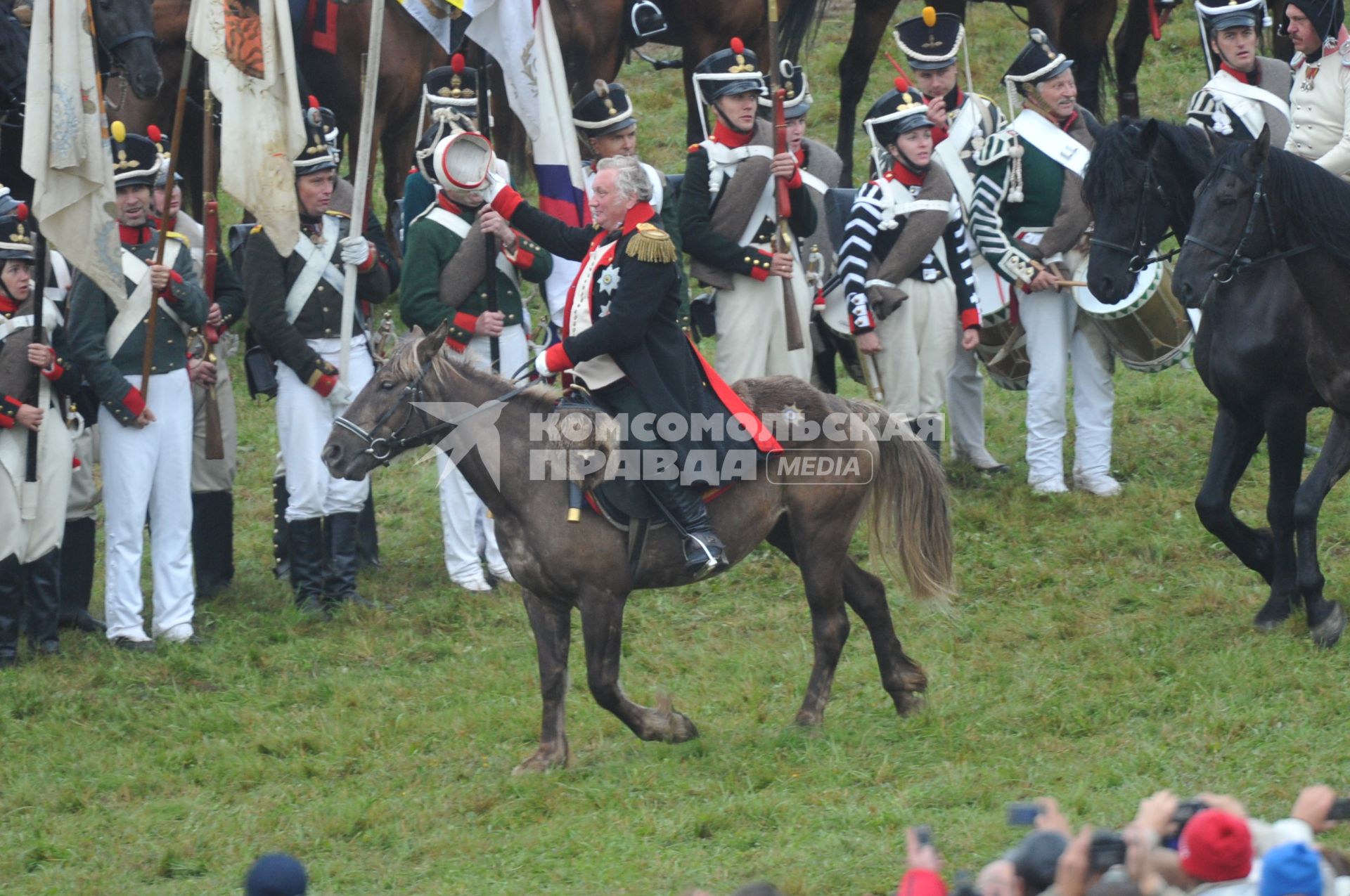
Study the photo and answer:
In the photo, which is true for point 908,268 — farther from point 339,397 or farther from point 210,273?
point 210,273

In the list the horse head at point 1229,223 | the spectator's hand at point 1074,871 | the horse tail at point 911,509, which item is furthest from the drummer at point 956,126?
the spectator's hand at point 1074,871

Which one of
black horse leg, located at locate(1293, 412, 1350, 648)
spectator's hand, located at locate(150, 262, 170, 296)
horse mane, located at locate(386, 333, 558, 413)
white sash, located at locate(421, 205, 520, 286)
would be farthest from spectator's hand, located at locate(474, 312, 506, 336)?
black horse leg, located at locate(1293, 412, 1350, 648)

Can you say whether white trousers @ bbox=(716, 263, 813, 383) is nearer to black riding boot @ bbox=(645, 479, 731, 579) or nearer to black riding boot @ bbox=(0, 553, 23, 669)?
black riding boot @ bbox=(645, 479, 731, 579)

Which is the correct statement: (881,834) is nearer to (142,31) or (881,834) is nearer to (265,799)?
(265,799)

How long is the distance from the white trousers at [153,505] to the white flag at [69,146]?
3.13ft

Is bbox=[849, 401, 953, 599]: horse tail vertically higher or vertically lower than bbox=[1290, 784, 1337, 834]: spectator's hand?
lower

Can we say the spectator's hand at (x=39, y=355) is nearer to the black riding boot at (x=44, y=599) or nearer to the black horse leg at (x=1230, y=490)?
the black riding boot at (x=44, y=599)

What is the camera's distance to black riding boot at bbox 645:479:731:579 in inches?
288

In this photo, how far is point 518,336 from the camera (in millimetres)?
10031

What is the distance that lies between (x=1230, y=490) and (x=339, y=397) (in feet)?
15.1

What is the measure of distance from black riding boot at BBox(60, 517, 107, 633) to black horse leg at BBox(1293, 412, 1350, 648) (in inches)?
239

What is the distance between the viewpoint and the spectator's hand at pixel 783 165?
996 cm

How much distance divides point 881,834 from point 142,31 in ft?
20.4

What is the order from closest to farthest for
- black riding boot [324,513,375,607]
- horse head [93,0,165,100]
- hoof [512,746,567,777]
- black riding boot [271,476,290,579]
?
hoof [512,746,567,777], horse head [93,0,165,100], black riding boot [324,513,375,607], black riding boot [271,476,290,579]
